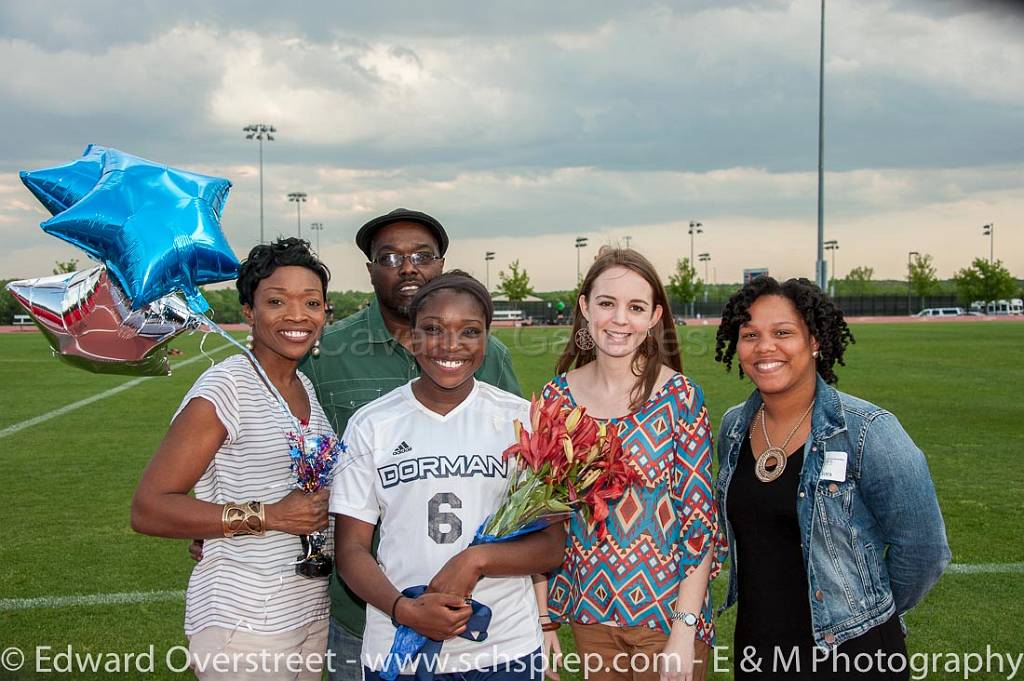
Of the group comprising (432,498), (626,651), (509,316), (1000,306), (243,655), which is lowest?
(626,651)

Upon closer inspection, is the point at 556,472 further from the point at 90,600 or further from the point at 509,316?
the point at 509,316

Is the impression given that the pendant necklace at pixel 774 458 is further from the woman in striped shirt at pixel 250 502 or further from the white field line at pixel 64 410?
the white field line at pixel 64 410

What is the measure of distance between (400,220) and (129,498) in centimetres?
637

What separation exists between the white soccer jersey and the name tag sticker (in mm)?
1030

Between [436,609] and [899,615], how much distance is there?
1.66 m

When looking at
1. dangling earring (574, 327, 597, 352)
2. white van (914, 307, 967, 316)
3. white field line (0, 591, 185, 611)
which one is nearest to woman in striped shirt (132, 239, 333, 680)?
dangling earring (574, 327, 597, 352)

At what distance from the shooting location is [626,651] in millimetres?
3076

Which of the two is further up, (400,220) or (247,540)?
(400,220)

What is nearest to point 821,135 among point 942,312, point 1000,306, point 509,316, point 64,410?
point 64,410

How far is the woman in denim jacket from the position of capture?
284 cm

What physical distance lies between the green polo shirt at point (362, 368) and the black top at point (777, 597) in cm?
100

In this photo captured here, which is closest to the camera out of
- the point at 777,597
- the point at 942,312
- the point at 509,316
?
the point at 777,597

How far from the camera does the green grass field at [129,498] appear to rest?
5258mm

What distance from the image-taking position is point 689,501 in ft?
9.91
